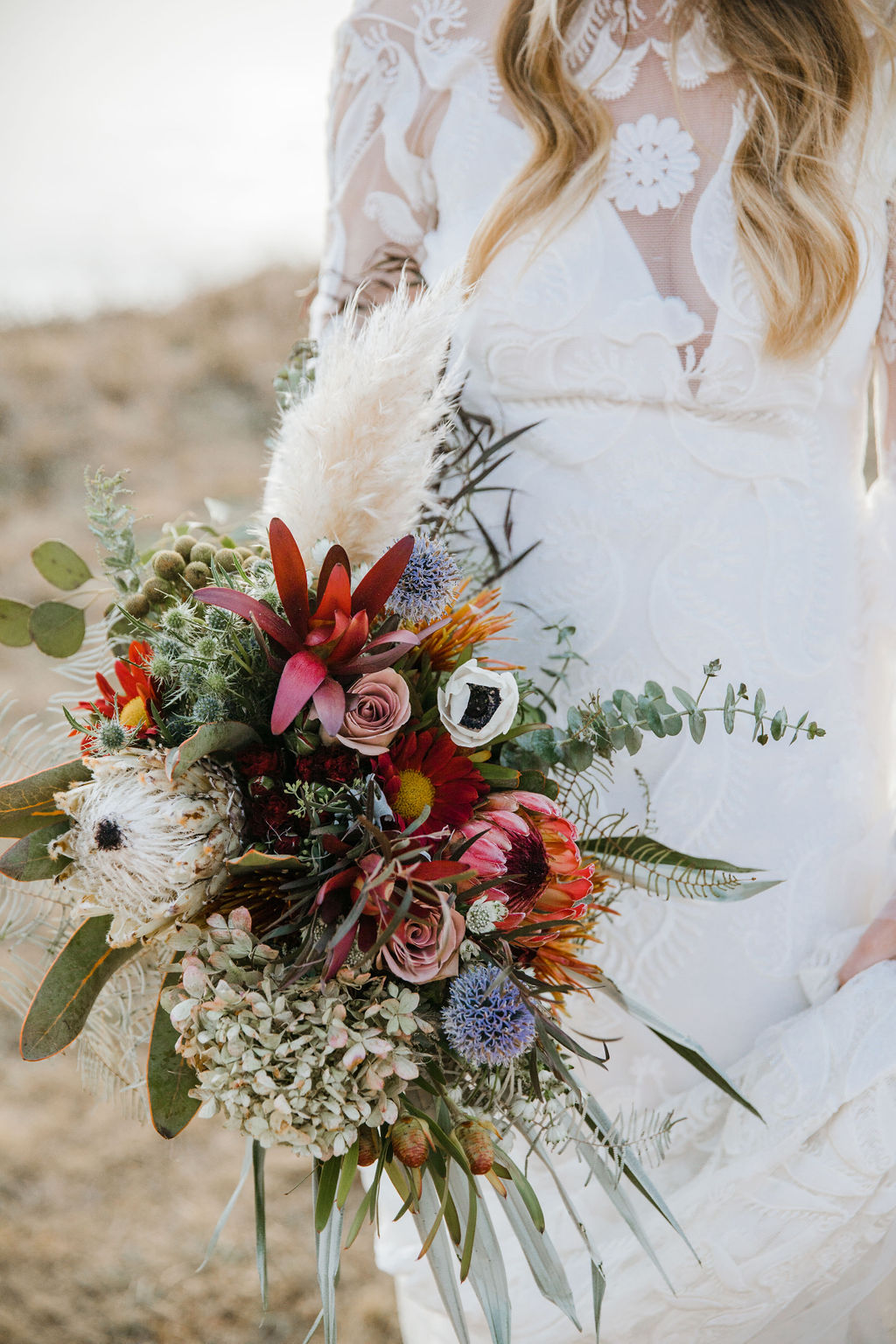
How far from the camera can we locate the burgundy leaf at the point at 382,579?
0.50 m

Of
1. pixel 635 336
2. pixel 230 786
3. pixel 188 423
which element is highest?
pixel 188 423

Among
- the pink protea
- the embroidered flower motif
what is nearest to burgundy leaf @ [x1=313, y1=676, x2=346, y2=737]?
the pink protea

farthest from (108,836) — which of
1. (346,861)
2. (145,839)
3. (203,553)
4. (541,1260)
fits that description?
(541,1260)

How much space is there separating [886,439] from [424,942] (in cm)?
74

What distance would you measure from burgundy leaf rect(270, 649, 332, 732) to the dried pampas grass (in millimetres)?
109

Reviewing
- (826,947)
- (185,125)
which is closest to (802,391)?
(826,947)

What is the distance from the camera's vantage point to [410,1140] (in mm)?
498

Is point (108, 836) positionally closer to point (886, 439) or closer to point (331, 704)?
point (331, 704)

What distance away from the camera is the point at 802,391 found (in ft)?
2.77

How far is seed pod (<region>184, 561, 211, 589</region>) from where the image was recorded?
0.62 m

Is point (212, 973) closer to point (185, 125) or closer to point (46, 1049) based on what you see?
point (46, 1049)

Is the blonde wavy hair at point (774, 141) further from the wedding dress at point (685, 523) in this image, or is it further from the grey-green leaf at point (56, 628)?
the grey-green leaf at point (56, 628)

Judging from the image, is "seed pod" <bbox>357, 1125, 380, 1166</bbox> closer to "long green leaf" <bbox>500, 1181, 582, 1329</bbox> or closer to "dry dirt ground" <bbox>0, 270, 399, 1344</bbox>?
"long green leaf" <bbox>500, 1181, 582, 1329</bbox>

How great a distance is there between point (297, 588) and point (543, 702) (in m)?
0.35
